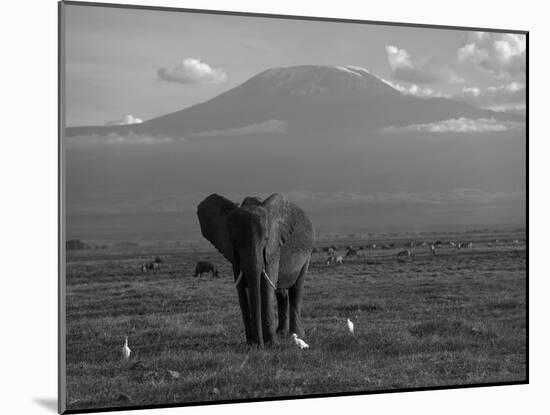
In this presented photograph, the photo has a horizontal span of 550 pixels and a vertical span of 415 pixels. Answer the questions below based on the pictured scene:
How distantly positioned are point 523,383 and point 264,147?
5110mm

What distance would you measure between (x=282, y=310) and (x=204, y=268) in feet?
4.23

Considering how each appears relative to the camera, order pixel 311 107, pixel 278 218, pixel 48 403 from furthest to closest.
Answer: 1. pixel 311 107
2. pixel 278 218
3. pixel 48 403

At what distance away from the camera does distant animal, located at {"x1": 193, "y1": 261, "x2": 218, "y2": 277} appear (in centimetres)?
1677

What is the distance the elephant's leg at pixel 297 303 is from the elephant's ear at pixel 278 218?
2.15 feet

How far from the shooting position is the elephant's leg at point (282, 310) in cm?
1727

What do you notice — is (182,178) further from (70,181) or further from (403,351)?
(403,351)

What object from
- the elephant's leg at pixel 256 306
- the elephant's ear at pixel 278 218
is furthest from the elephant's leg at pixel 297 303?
the elephant's leg at pixel 256 306

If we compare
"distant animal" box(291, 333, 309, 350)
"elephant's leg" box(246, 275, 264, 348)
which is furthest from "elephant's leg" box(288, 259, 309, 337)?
"elephant's leg" box(246, 275, 264, 348)


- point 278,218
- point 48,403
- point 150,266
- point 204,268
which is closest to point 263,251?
point 278,218

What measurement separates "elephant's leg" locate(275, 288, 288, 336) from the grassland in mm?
293

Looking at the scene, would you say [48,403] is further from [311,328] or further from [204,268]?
[311,328]

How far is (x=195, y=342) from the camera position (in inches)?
659

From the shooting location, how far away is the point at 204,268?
16.9 metres

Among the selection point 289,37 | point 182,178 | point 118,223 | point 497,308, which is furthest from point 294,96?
point 497,308
